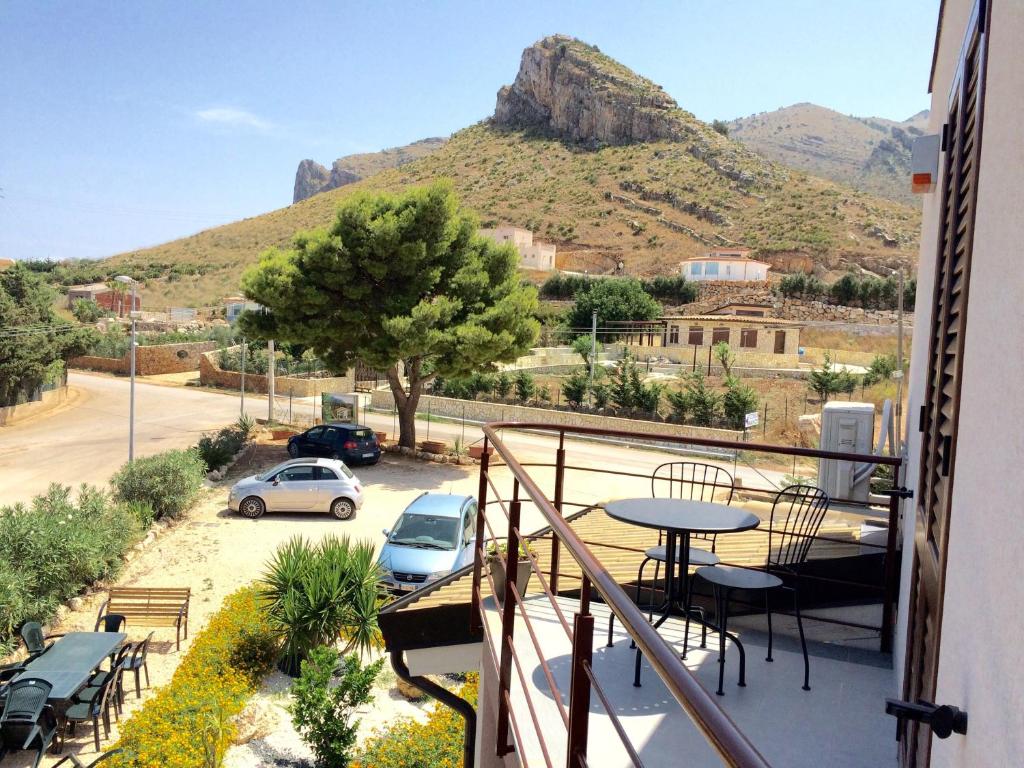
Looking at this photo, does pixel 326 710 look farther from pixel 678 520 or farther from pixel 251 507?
pixel 251 507

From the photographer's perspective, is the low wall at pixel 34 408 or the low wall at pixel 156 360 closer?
the low wall at pixel 34 408

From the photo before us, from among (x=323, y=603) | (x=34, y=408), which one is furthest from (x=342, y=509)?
(x=34, y=408)

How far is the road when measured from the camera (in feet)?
70.3

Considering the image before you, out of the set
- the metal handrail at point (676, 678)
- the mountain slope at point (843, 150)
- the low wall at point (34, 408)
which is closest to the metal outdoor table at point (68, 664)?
the metal handrail at point (676, 678)

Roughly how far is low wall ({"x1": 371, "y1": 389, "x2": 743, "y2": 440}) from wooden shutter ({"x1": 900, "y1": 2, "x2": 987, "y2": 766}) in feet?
74.9

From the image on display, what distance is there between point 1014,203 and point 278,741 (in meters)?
8.71

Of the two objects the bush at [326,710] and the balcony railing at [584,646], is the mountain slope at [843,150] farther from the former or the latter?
the balcony railing at [584,646]

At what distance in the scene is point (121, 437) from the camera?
26.9 metres

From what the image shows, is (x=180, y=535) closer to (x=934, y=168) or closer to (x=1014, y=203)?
(x=934, y=168)

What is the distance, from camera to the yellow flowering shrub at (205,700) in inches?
262

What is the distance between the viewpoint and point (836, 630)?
14.8 feet

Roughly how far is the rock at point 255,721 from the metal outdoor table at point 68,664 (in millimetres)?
1644

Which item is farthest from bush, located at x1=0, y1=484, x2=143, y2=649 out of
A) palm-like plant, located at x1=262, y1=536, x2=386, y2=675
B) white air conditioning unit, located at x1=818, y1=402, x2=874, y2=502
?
white air conditioning unit, located at x1=818, y1=402, x2=874, y2=502

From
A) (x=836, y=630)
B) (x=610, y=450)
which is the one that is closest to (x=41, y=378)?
(x=610, y=450)
